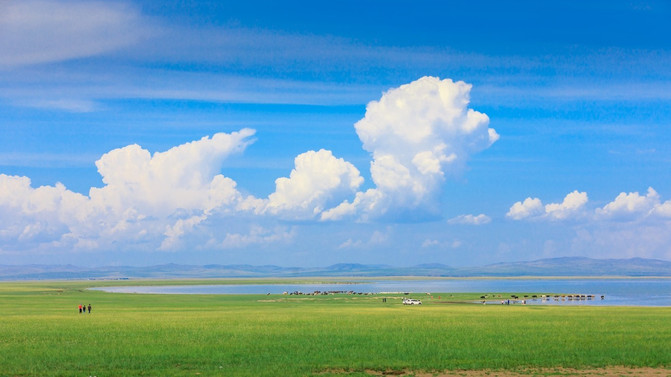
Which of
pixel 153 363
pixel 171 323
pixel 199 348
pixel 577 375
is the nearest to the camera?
pixel 577 375

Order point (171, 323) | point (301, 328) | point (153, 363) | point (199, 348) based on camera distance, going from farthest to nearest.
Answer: point (171, 323) < point (301, 328) < point (199, 348) < point (153, 363)

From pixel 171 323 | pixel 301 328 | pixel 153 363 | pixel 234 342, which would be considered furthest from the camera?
pixel 171 323

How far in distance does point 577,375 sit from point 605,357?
273 inches

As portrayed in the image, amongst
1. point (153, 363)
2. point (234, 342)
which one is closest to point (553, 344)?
point (234, 342)

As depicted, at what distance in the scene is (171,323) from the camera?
2586 inches

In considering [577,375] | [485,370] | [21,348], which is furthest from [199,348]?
[577,375]

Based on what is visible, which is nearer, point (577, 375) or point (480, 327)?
point (577, 375)

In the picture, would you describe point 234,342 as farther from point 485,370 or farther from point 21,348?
point 485,370

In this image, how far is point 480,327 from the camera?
60.7m

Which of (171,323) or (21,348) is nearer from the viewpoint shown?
(21,348)

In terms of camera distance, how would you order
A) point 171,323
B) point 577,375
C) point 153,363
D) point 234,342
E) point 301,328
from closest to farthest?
point 577,375 → point 153,363 → point 234,342 → point 301,328 → point 171,323

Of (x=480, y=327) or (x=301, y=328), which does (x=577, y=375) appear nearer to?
(x=480, y=327)

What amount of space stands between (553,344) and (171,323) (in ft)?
113

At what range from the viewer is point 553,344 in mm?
47781
